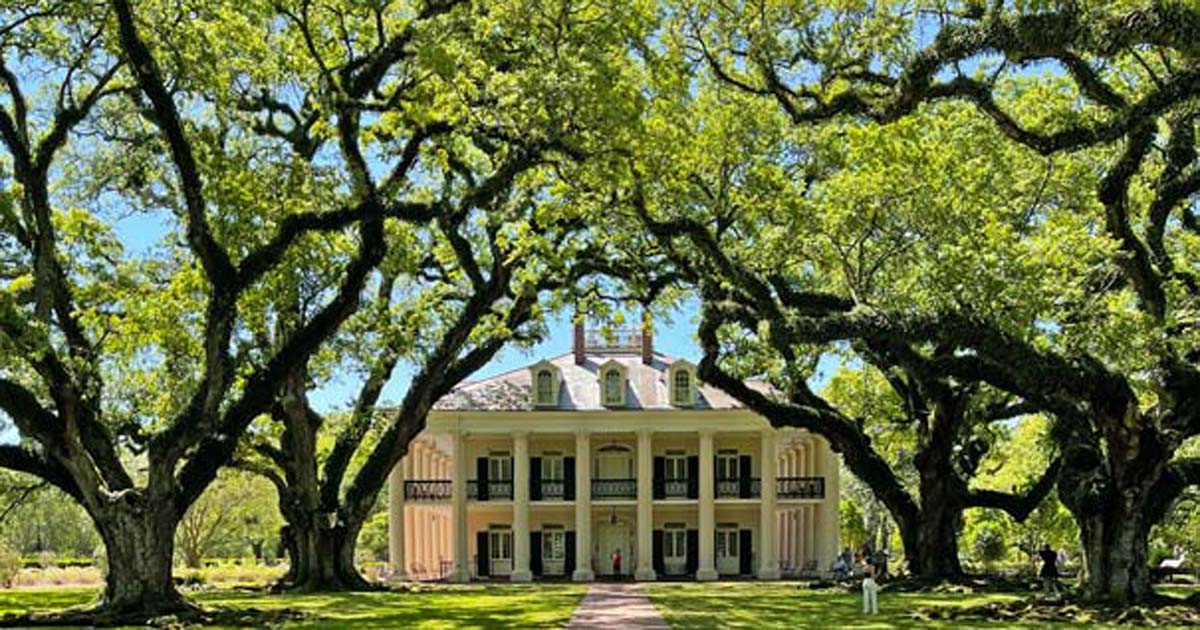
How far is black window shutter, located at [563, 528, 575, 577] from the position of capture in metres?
48.5

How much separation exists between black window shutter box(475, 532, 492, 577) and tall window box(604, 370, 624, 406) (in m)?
7.87

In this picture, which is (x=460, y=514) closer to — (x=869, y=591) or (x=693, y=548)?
(x=693, y=548)

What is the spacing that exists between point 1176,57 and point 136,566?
18.0 meters

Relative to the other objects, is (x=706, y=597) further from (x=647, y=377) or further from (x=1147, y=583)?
(x=647, y=377)

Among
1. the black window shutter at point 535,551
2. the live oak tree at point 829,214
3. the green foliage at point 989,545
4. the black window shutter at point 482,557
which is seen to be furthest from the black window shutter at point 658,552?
the live oak tree at point 829,214

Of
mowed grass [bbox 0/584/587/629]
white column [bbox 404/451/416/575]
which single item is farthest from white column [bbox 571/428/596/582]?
mowed grass [bbox 0/584/587/629]

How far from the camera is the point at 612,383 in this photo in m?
47.2

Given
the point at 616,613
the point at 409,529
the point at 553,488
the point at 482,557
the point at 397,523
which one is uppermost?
the point at 553,488

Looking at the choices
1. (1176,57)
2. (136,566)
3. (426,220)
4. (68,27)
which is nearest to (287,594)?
(136,566)

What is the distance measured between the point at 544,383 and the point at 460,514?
5880 millimetres

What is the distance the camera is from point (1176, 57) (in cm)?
1645

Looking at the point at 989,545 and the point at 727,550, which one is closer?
the point at 727,550

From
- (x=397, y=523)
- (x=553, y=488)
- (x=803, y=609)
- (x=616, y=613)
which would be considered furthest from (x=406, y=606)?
(x=553, y=488)

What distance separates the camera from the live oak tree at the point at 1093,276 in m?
16.1
